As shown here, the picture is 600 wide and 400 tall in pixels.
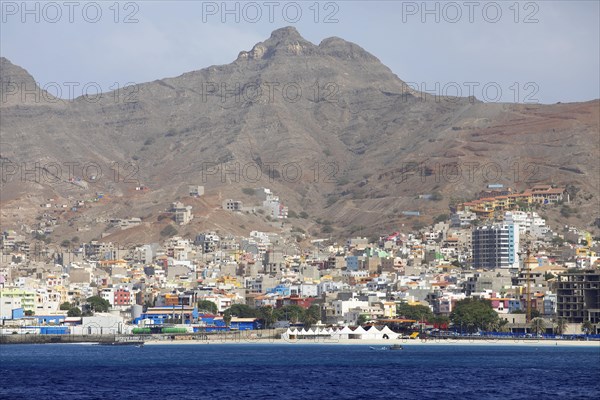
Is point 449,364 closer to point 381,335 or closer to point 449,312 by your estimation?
point 381,335

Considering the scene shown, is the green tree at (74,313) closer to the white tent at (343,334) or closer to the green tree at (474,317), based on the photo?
the white tent at (343,334)

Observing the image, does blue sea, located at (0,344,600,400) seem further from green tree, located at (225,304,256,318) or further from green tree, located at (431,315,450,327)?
green tree, located at (225,304,256,318)

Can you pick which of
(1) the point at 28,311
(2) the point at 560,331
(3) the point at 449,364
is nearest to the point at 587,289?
(2) the point at 560,331

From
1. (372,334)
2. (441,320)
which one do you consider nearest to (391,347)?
(372,334)

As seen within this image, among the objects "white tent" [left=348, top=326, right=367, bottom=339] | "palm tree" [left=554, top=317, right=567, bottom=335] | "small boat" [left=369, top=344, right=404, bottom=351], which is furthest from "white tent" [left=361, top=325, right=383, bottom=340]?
"palm tree" [left=554, top=317, right=567, bottom=335]

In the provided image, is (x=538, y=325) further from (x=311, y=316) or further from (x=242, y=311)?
(x=242, y=311)

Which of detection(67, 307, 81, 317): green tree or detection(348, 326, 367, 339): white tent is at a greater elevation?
detection(67, 307, 81, 317): green tree

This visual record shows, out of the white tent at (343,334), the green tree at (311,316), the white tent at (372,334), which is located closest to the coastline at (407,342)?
the white tent at (372,334)
